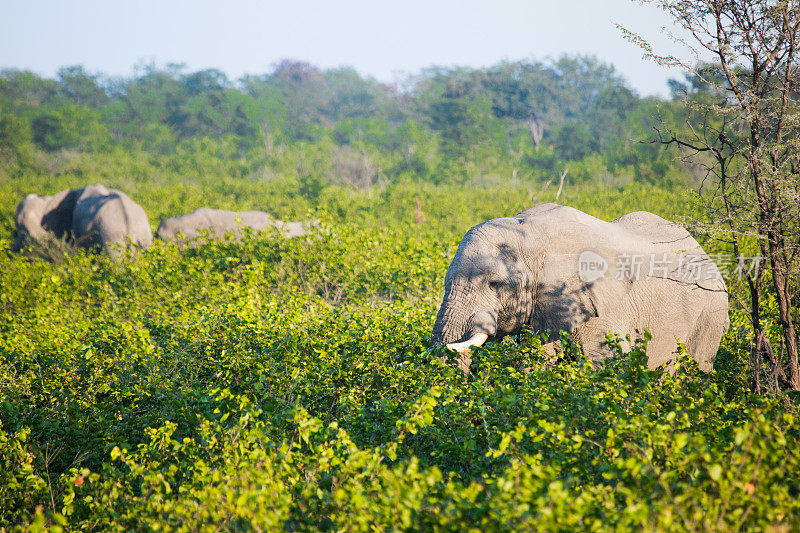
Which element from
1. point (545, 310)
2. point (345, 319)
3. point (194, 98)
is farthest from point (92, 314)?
point (194, 98)

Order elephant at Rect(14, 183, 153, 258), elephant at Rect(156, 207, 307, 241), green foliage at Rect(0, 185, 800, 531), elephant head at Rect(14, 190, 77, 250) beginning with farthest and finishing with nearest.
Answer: elephant head at Rect(14, 190, 77, 250), elephant at Rect(156, 207, 307, 241), elephant at Rect(14, 183, 153, 258), green foliage at Rect(0, 185, 800, 531)

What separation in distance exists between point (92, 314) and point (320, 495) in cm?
628

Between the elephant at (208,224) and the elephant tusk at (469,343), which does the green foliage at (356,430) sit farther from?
the elephant at (208,224)

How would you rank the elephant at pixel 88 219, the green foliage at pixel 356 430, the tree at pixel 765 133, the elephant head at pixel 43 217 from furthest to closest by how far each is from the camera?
the elephant head at pixel 43 217 < the elephant at pixel 88 219 < the tree at pixel 765 133 < the green foliage at pixel 356 430

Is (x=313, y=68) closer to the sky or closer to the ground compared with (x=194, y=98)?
closer to the sky

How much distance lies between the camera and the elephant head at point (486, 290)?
14.5 feet

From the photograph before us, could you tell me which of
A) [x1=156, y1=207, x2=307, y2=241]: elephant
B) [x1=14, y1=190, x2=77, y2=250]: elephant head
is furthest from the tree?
[x1=14, y1=190, x2=77, y2=250]: elephant head

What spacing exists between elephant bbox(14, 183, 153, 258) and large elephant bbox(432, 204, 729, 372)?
26.4 ft

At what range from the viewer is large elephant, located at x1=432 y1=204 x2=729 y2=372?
177 inches

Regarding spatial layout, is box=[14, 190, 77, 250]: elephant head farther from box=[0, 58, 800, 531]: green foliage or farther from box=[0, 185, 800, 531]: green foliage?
box=[0, 185, 800, 531]: green foliage

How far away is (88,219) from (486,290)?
397 inches

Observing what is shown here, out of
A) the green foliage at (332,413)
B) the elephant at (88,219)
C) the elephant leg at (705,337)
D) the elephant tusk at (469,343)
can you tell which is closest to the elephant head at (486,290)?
the elephant tusk at (469,343)

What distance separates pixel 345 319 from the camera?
5590 millimetres

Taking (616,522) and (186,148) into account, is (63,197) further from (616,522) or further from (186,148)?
(186,148)
